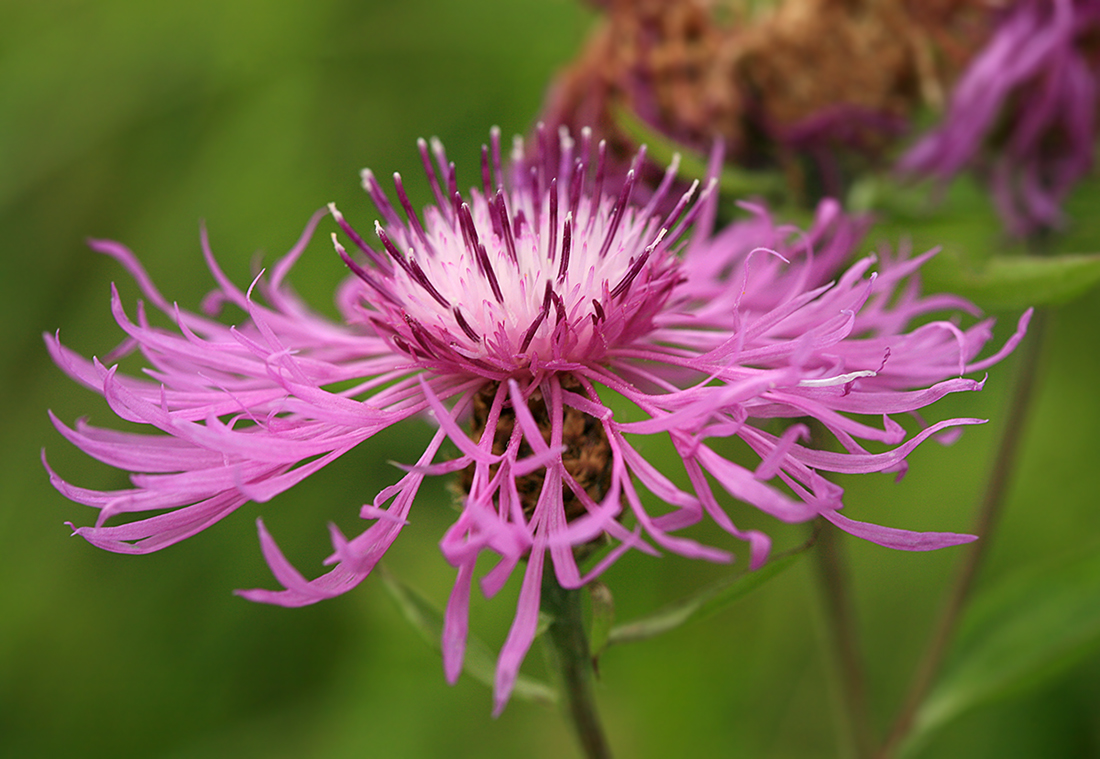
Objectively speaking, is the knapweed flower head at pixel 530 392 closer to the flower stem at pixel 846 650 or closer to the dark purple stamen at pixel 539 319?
the dark purple stamen at pixel 539 319

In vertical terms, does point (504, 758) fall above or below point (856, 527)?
Result: below

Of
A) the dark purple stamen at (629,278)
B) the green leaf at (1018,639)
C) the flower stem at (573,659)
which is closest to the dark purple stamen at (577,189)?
the dark purple stamen at (629,278)

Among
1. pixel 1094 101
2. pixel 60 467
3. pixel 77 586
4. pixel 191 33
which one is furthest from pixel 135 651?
pixel 1094 101

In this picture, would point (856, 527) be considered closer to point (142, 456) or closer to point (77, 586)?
point (142, 456)

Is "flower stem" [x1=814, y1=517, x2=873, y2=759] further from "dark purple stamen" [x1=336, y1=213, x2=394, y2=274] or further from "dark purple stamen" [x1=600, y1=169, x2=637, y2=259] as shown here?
"dark purple stamen" [x1=336, y1=213, x2=394, y2=274]

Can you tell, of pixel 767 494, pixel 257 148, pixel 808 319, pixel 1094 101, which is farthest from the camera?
pixel 257 148
